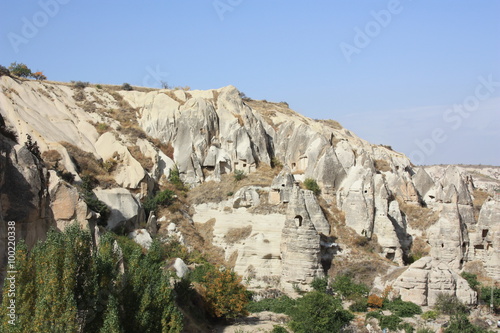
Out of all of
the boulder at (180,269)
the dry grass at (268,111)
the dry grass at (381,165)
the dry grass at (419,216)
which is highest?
the dry grass at (268,111)

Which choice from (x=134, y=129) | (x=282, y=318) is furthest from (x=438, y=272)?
(x=134, y=129)

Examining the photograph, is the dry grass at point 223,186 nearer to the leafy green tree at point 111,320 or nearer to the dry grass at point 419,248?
the dry grass at point 419,248

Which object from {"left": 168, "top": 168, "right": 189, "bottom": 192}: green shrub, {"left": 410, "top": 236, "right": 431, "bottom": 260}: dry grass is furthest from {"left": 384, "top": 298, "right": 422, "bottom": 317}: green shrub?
{"left": 168, "top": 168, "right": 189, "bottom": 192}: green shrub

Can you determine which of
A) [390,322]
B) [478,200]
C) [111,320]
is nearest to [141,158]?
[390,322]

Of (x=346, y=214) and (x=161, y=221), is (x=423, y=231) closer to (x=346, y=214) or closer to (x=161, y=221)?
(x=346, y=214)

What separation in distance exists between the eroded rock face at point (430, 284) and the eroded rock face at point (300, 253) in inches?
149

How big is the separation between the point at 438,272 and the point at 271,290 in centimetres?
696

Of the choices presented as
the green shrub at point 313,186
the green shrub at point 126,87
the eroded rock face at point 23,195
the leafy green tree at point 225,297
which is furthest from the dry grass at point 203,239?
the green shrub at point 126,87

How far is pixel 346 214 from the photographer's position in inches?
1171

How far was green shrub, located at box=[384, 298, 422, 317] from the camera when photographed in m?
21.5

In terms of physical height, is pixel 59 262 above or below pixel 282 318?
above

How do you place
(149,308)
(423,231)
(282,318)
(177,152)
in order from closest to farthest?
1. (149,308)
2. (282,318)
3. (423,231)
4. (177,152)

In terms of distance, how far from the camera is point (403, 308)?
71.2 ft

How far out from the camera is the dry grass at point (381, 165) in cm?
3653
